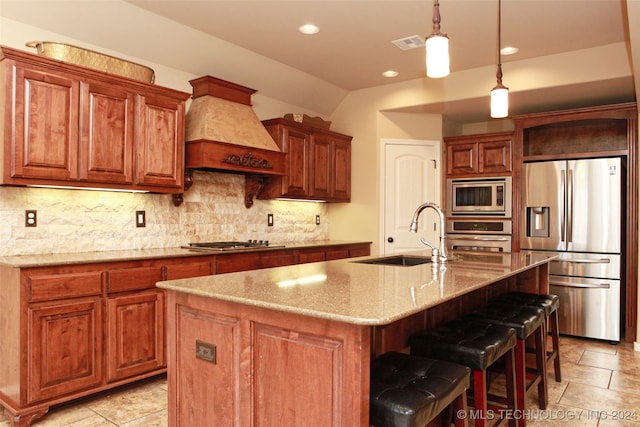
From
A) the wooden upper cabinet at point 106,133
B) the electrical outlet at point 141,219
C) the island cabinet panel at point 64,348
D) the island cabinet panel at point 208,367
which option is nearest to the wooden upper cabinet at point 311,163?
the electrical outlet at point 141,219

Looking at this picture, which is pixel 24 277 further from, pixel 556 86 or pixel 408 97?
pixel 556 86

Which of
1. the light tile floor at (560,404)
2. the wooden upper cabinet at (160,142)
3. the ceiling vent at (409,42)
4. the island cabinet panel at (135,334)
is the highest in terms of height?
the ceiling vent at (409,42)

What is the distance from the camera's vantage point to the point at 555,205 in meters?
4.72

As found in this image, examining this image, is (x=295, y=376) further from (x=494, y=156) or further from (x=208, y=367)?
(x=494, y=156)

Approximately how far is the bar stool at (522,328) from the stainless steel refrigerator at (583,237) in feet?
6.46

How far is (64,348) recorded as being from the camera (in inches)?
109

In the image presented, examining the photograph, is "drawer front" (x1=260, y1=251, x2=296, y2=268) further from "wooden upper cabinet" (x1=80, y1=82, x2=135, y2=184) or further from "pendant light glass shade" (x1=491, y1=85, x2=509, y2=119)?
"pendant light glass shade" (x1=491, y1=85, x2=509, y2=119)

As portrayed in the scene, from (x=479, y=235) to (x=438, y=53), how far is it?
3.61 meters

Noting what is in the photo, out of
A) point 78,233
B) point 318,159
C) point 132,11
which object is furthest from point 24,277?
point 318,159

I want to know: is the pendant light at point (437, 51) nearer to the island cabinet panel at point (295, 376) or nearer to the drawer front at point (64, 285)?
the island cabinet panel at point (295, 376)

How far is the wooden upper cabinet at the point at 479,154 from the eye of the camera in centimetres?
523

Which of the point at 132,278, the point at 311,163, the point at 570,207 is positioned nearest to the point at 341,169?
the point at 311,163

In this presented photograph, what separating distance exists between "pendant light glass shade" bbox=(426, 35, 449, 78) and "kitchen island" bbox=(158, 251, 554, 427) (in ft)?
3.42

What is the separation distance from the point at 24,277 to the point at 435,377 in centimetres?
235
